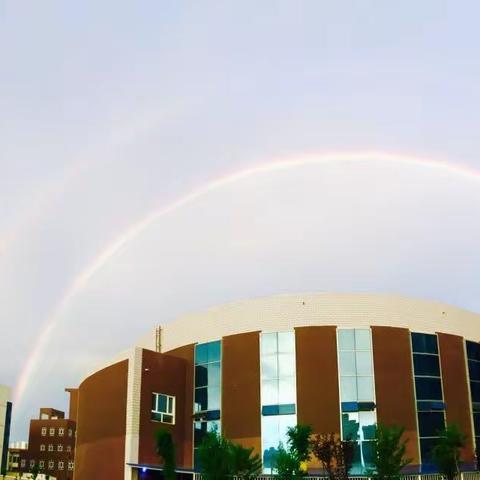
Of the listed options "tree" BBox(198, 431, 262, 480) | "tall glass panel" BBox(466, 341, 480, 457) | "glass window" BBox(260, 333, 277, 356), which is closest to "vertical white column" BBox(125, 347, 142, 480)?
"glass window" BBox(260, 333, 277, 356)

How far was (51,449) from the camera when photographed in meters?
163

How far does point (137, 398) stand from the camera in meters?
48.9

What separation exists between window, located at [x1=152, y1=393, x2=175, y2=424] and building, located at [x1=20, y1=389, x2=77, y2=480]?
115m

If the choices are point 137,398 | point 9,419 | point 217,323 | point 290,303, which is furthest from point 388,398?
point 9,419

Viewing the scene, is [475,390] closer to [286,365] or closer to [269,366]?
[286,365]

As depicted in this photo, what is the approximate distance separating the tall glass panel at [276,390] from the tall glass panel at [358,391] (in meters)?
3.40

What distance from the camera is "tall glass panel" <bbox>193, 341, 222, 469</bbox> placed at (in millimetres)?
50188

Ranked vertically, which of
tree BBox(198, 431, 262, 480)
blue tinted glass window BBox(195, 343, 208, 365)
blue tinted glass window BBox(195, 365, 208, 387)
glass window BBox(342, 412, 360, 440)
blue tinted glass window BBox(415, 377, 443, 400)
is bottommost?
tree BBox(198, 431, 262, 480)

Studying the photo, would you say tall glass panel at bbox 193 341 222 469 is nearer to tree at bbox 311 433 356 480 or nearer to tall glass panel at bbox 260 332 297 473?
tall glass panel at bbox 260 332 297 473

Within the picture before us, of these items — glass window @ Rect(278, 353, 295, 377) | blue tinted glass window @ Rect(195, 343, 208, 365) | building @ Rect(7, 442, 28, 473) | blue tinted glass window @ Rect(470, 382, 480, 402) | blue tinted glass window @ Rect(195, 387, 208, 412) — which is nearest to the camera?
glass window @ Rect(278, 353, 295, 377)

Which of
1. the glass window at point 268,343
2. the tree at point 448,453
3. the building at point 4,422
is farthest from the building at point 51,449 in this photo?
the tree at point 448,453

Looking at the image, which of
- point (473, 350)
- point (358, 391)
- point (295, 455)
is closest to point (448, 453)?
point (358, 391)

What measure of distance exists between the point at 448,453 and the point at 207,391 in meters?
17.5

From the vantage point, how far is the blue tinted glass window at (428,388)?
4850 cm
